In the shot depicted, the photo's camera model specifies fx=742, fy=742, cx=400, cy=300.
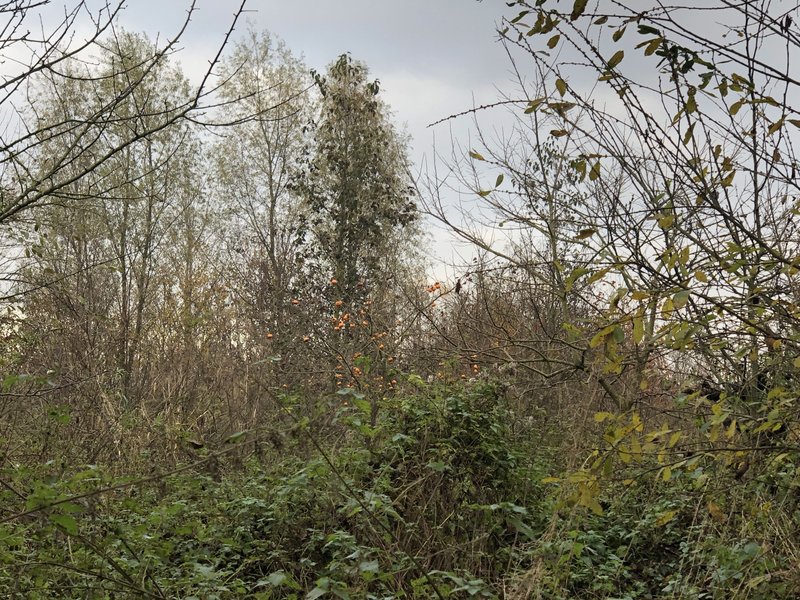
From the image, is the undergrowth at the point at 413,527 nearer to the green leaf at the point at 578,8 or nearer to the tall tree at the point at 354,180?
the green leaf at the point at 578,8

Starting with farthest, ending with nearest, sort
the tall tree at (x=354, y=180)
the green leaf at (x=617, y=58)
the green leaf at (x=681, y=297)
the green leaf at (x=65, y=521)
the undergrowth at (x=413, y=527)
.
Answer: the tall tree at (x=354, y=180), the undergrowth at (x=413, y=527), the green leaf at (x=617, y=58), the green leaf at (x=65, y=521), the green leaf at (x=681, y=297)

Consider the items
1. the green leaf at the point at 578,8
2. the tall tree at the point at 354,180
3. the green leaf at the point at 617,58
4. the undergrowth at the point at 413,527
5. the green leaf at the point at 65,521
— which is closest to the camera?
the green leaf at the point at 65,521

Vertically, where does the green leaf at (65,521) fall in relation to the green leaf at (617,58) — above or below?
below

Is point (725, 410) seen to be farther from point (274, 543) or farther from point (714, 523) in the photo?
point (274, 543)

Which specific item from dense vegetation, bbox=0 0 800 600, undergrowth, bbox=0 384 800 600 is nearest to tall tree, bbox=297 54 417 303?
dense vegetation, bbox=0 0 800 600

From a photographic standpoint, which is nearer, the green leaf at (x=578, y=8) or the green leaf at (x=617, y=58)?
the green leaf at (x=578, y=8)

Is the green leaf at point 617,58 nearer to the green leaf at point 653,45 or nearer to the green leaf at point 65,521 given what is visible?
the green leaf at point 653,45

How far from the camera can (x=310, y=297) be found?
50.8 feet

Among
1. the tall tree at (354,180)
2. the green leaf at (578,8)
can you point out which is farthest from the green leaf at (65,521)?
the tall tree at (354,180)

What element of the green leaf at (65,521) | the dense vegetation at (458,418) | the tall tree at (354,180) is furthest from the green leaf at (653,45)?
the tall tree at (354,180)

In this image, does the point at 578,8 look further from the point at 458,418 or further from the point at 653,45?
the point at 458,418

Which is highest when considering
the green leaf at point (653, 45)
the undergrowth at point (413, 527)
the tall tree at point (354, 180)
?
the tall tree at point (354, 180)

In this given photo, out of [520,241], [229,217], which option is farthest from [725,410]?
[229,217]

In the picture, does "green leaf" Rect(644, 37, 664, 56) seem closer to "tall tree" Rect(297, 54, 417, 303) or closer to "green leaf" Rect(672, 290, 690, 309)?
"green leaf" Rect(672, 290, 690, 309)
